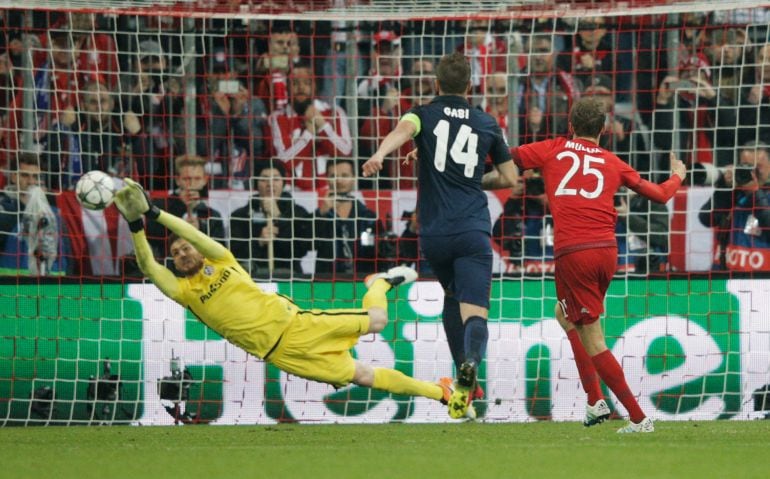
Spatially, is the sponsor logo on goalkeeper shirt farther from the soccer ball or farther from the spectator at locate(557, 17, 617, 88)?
the spectator at locate(557, 17, 617, 88)

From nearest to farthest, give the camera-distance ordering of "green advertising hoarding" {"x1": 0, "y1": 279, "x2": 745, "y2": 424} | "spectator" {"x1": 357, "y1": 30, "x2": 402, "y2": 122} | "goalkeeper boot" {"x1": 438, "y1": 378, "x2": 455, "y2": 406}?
"goalkeeper boot" {"x1": 438, "y1": 378, "x2": 455, "y2": 406} → "green advertising hoarding" {"x1": 0, "y1": 279, "x2": 745, "y2": 424} → "spectator" {"x1": 357, "y1": 30, "x2": 402, "y2": 122}

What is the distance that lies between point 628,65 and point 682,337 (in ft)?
10.5

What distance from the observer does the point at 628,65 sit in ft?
47.5

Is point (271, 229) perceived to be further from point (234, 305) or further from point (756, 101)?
point (756, 101)

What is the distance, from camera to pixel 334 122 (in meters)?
14.3

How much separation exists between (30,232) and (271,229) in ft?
7.24

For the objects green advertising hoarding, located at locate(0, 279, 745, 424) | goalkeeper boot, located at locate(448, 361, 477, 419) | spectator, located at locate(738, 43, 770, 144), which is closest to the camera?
goalkeeper boot, located at locate(448, 361, 477, 419)

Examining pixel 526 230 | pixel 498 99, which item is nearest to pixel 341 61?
pixel 498 99

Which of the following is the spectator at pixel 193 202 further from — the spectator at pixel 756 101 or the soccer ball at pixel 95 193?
the spectator at pixel 756 101

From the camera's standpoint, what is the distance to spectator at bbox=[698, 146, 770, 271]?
13.3m

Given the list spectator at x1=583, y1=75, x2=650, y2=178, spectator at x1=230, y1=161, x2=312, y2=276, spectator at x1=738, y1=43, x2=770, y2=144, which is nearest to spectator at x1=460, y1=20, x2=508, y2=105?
spectator at x1=583, y1=75, x2=650, y2=178

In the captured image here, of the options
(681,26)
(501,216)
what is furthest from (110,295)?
(681,26)

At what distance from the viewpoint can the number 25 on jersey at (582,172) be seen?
385 inches

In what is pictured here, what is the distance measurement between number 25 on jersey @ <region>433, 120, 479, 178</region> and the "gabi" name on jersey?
2.4 inches
